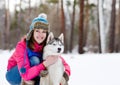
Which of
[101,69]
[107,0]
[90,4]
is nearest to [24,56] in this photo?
[101,69]

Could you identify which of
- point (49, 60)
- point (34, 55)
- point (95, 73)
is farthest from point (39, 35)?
point (95, 73)

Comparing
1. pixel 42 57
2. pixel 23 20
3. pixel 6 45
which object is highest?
pixel 42 57

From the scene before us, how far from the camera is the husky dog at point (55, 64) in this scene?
4.12 m

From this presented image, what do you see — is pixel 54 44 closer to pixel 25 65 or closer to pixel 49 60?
pixel 49 60

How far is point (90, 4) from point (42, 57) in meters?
26.2

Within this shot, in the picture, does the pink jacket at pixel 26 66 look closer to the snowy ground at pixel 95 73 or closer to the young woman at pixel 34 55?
the young woman at pixel 34 55

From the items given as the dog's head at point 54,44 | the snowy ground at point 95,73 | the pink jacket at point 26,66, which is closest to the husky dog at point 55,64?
the dog's head at point 54,44

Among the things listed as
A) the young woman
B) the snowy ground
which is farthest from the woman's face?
the snowy ground

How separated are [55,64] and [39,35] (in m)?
0.45

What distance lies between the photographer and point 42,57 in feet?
14.2

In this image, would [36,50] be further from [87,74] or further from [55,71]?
[87,74]

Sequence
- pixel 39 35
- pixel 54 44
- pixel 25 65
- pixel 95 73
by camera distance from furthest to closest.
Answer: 1. pixel 95 73
2. pixel 39 35
3. pixel 25 65
4. pixel 54 44

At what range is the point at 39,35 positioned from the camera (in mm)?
4355

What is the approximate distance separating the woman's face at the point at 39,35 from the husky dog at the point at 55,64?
0.53 ft
